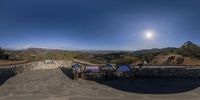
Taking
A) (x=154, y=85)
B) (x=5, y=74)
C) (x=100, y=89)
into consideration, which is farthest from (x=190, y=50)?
(x=100, y=89)

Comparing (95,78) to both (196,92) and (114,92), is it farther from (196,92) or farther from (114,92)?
(196,92)

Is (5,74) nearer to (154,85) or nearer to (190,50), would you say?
(154,85)

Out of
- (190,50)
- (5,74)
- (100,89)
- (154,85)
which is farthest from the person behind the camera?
(190,50)

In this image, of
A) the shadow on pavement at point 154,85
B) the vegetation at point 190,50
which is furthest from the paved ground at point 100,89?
the vegetation at point 190,50

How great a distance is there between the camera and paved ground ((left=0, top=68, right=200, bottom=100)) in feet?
53.8

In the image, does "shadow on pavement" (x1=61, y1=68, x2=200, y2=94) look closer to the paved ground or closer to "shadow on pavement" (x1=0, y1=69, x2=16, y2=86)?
the paved ground

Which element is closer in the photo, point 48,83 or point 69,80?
point 48,83

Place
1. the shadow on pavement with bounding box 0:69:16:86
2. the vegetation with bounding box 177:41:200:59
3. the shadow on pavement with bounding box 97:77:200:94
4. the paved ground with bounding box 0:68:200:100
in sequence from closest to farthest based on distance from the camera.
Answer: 1. the paved ground with bounding box 0:68:200:100
2. the shadow on pavement with bounding box 97:77:200:94
3. the shadow on pavement with bounding box 0:69:16:86
4. the vegetation with bounding box 177:41:200:59

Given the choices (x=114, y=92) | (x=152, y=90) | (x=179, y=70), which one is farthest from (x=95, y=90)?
(x=179, y=70)

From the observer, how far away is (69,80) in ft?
73.5

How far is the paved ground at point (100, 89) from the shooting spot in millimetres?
16406

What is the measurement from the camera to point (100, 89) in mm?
18828

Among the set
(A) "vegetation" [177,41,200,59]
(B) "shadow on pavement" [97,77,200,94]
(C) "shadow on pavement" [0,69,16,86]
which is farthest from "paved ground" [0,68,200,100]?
(A) "vegetation" [177,41,200,59]

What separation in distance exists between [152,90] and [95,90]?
332 centimetres
